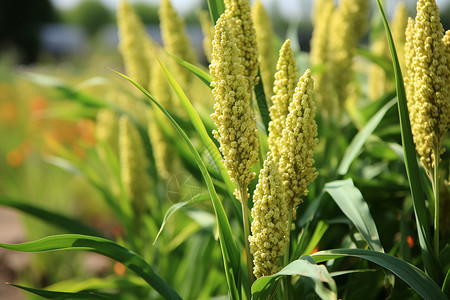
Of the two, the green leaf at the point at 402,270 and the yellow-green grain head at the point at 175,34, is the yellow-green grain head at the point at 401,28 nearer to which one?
the yellow-green grain head at the point at 175,34

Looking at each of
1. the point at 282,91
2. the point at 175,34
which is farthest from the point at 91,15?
the point at 282,91

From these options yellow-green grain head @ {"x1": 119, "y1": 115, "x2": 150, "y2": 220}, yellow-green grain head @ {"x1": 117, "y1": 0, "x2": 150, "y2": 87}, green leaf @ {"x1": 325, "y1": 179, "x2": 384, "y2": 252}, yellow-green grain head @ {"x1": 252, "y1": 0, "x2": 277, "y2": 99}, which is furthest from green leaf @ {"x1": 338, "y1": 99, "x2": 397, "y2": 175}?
yellow-green grain head @ {"x1": 117, "y1": 0, "x2": 150, "y2": 87}

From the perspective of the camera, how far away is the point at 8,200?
158 centimetres

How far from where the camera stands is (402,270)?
101 cm

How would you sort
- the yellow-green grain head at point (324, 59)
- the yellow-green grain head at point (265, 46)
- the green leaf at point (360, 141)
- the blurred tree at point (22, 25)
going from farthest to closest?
the blurred tree at point (22, 25) → the yellow-green grain head at point (324, 59) → the yellow-green grain head at point (265, 46) → the green leaf at point (360, 141)

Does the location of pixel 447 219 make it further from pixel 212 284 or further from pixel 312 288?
pixel 212 284

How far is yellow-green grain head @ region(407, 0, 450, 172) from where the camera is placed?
→ 41.4 inches

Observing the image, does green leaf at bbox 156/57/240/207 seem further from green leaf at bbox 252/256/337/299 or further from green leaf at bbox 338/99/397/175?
green leaf at bbox 338/99/397/175

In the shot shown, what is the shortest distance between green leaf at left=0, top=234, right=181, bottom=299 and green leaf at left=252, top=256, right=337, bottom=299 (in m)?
0.30

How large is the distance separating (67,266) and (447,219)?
2673mm

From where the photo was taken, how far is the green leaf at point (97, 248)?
3.80ft

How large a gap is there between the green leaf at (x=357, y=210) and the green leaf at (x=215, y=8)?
0.58m

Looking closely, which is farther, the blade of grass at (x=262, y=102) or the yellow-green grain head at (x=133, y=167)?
the yellow-green grain head at (x=133, y=167)

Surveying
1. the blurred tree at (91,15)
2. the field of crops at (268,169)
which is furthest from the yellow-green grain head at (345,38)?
the blurred tree at (91,15)
